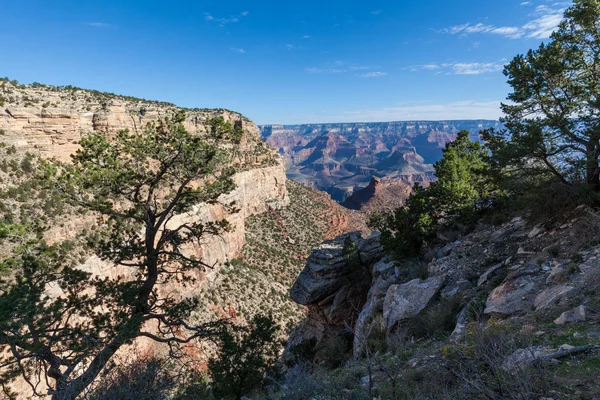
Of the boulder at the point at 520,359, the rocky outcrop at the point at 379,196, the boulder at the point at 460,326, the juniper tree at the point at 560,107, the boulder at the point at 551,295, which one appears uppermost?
the juniper tree at the point at 560,107

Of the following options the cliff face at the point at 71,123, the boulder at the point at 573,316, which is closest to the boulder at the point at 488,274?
the boulder at the point at 573,316

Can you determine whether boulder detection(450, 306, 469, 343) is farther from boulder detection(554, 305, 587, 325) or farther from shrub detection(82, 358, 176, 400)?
shrub detection(82, 358, 176, 400)

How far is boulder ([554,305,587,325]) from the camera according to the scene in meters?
A: 6.35

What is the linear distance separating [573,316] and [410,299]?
7.24 m

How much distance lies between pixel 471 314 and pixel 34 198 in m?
25.8

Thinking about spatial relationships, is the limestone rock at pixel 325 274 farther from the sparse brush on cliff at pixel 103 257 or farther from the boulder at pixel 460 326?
the boulder at pixel 460 326

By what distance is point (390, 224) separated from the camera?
21.7 meters

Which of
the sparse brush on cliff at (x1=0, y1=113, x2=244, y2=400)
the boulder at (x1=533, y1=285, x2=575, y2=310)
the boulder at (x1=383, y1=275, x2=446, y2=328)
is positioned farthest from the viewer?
the boulder at (x1=383, y1=275, x2=446, y2=328)

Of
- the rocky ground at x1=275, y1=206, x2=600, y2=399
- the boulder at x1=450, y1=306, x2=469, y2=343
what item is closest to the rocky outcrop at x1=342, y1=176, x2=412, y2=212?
the rocky ground at x1=275, y1=206, x2=600, y2=399

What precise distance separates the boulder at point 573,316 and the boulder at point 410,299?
613 centimetres

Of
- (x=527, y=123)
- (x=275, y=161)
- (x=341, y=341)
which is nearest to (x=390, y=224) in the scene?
(x=341, y=341)

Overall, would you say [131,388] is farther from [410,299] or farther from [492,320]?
[410,299]

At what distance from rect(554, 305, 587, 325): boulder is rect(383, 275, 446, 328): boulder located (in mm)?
6126

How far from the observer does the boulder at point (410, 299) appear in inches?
500
